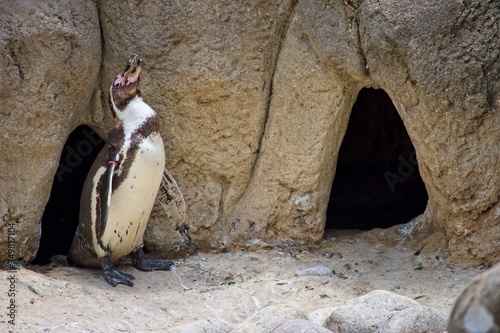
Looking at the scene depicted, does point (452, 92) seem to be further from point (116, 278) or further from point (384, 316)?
point (116, 278)

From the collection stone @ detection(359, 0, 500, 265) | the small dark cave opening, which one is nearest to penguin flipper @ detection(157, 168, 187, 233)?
the small dark cave opening

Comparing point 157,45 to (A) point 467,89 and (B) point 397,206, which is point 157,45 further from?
(B) point 397,206

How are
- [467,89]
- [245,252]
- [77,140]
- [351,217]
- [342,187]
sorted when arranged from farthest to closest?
[342,187], [351,217], [77,140], [245,252], [467,89]

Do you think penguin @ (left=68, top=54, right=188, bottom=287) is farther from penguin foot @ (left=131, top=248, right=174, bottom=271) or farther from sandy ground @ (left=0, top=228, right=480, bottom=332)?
sandy ground @ (left=0, top=228, right=480, bottom=332)

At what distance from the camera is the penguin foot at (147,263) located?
17.4ft

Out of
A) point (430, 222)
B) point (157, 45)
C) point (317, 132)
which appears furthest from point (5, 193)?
point (430, 222)

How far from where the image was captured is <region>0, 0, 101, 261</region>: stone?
4.95 meters

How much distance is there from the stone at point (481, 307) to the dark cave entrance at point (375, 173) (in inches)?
165

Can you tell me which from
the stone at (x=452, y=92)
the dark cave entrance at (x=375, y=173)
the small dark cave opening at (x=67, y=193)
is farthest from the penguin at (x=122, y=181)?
the dark cave entrance at (x=375, y=173)

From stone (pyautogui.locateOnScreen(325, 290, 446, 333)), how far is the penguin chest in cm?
150

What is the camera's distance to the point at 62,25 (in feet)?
16.7

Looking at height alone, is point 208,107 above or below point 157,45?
below

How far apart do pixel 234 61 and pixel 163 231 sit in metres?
1.17

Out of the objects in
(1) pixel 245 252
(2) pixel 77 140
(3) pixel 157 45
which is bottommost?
(1) pixel 245 252
